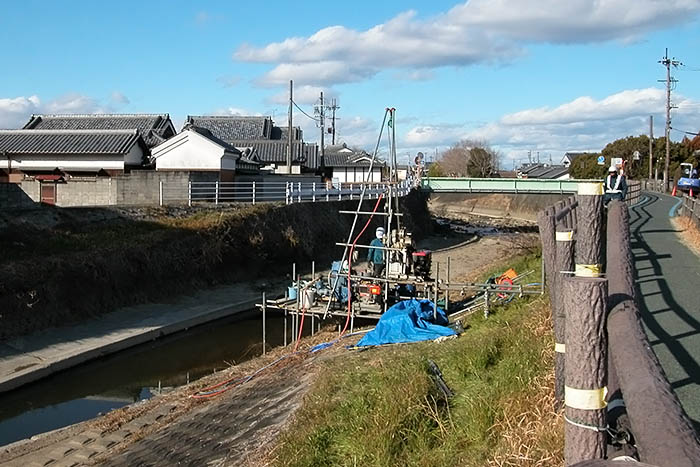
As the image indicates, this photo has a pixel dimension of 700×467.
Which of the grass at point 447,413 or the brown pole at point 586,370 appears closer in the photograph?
the brown pole at point 586,370

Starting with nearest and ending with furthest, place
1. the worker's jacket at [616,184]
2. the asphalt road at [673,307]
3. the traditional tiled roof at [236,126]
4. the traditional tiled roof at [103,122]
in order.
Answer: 1. the asphalt road at [673,307]
2. the worker's jacket at [616,184]
3. the traditional tiled roof at [103,122]
4. the traditional tiled roof at [236,126]

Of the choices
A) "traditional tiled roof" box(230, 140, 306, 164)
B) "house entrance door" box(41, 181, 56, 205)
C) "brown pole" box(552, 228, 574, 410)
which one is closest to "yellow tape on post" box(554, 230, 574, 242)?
"brown pole" box(552, 228, 574, 410)

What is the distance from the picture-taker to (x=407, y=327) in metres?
13.1

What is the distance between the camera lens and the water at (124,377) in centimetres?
1274

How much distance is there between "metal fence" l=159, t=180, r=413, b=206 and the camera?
26422 mm

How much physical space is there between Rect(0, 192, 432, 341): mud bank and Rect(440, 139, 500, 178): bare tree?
51232 millimetres

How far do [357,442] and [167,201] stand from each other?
21.4 metres

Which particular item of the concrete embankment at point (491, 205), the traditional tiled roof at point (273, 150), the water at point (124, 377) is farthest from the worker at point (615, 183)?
the concrete embankment at point (491, 205)

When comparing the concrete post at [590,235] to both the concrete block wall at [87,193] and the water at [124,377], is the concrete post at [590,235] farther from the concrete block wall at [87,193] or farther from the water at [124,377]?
the concrete block wall at [87,193]

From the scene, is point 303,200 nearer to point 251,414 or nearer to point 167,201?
point 167,201

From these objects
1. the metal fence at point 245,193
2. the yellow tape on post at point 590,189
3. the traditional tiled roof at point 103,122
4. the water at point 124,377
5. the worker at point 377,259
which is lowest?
the water at point 124,377

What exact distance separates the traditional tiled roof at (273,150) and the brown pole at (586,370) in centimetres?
4672

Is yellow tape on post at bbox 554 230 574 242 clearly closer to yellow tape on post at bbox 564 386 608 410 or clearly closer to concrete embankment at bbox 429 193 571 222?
yellow tape on post at bbox 564 386 608 410

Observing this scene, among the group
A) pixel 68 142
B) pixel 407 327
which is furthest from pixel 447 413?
pixel 68 142
